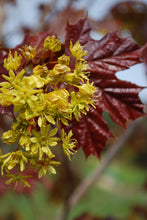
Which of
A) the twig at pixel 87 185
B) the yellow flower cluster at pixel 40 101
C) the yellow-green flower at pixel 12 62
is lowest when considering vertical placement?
the twig at pixel 87 185

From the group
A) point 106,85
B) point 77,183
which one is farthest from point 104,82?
point 77,183

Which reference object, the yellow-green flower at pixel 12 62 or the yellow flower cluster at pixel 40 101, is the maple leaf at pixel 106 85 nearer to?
the yellow flower cluster at pixel 40 101

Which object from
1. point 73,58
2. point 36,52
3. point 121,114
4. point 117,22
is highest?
point 117,22

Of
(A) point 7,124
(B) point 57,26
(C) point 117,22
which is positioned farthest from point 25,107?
(C) point 117,22

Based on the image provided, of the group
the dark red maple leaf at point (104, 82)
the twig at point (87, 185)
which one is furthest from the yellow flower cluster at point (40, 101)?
the twig at point (87, 185)

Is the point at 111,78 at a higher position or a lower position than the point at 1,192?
lower

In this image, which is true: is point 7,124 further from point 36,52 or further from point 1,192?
point 36,52

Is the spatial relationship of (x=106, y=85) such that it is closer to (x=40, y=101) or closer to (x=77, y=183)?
(x=40, y=101)

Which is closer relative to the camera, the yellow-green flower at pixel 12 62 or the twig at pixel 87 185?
the yellow-green flower at pixel 12 62

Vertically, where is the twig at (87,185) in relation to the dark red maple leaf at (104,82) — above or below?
below
